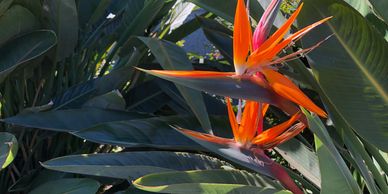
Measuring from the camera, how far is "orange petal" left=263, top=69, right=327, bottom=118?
2.31 ft

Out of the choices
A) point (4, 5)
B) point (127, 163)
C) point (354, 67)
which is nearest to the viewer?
point (354, 67)

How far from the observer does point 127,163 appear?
1031 mm

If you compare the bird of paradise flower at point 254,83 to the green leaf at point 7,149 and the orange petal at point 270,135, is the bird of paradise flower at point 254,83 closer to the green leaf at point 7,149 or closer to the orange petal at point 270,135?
the orange petal at point 270,135

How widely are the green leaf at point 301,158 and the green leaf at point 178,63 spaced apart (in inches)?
6.9

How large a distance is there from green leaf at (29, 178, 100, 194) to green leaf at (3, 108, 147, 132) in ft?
0.45

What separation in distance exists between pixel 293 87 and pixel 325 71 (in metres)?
0.24

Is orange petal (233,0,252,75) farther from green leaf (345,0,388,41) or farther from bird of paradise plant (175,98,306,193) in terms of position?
green leaf (345,0,388,41)

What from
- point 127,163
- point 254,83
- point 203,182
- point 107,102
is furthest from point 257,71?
point 107,102

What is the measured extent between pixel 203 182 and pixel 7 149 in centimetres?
42

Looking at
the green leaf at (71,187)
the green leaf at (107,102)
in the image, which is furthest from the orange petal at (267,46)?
the green leaf at (107,102)

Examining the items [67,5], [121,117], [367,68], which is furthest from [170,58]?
[367,68]

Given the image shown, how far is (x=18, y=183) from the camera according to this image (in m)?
1.38

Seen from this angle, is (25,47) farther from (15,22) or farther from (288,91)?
(288,91)

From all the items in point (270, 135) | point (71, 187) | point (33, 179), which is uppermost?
point (270, 135)
